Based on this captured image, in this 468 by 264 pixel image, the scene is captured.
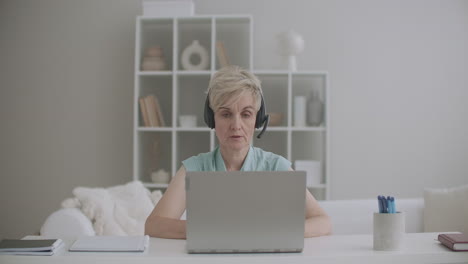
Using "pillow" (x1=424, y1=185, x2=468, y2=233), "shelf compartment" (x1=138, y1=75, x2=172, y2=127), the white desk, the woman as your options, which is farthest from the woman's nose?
"shelf compartment" (x1=138, y1=75, x2=172, y2=127)

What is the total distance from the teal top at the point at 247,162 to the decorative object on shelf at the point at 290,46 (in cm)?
197

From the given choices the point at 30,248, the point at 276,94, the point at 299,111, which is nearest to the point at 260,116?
the point at 30,248

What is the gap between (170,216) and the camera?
159cm

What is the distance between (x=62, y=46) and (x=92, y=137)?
0.77 meters

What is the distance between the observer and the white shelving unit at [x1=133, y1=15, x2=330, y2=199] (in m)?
3.75

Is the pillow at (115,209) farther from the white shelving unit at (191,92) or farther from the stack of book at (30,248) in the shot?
the stack of book at (30,248)

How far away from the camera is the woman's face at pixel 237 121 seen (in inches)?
65.2

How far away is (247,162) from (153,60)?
→ 2214mm

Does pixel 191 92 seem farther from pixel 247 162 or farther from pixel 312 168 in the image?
pixel 247 162

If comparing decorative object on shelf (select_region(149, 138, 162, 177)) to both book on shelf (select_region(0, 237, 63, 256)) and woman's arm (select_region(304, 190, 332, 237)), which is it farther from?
book on shelf (select_region(0, 237, 63, 256))

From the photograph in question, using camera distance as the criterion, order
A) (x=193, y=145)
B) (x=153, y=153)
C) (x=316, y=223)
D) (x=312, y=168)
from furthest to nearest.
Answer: (x=193, y=145) → (x=153, y=153) → (x=312, y=168) → (x=316, y=223)

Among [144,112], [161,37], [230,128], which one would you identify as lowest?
[230,128]

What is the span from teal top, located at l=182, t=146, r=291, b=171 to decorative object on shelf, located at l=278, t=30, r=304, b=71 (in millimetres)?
1970

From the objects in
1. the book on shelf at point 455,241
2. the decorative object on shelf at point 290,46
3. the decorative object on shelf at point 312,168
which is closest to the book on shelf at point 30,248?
the book on shelf at point 455,241
